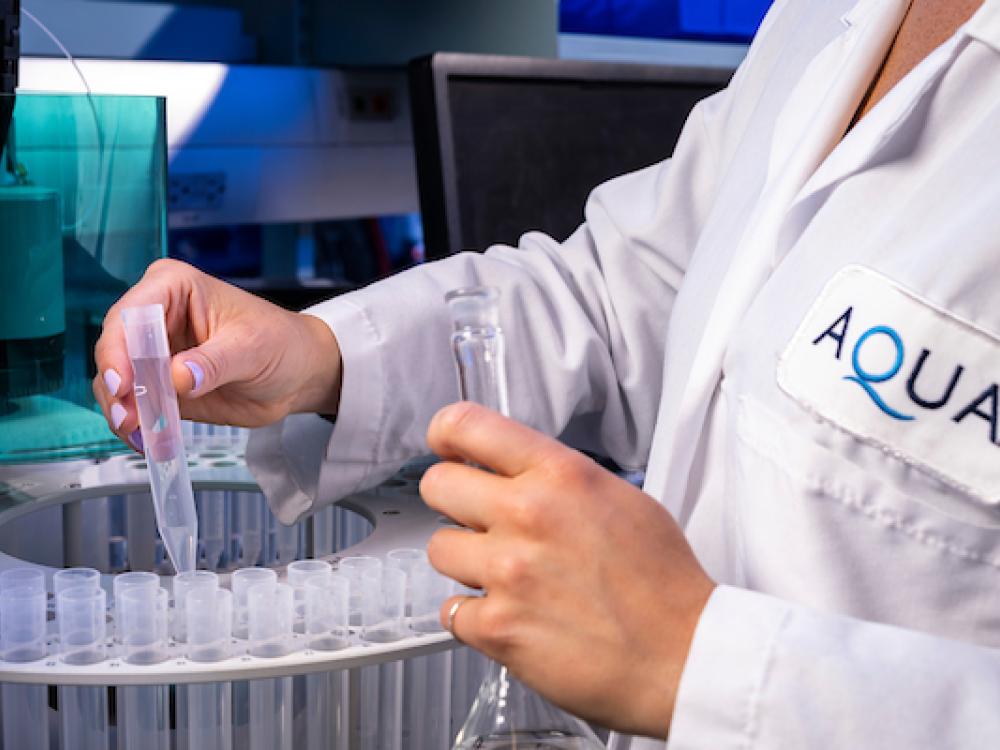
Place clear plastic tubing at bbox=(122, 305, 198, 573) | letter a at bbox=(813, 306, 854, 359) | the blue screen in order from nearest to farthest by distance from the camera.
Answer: letter a at bbox=(813, 306, 854, 359), clear plastic tubing at bbox=(122, 305, 198, 573), the blue screen

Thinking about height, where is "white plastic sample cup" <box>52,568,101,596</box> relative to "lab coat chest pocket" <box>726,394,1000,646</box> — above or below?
below

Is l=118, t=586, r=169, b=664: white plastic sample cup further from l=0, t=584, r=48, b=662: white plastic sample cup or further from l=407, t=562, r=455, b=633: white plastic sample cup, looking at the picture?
l=407, t=562, r=455, b=633: white plastic sample cup

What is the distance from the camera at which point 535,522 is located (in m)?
0.55

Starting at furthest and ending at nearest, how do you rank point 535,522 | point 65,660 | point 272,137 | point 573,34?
point 573,34 < point 272,137 < point 65,660 < point 535,522

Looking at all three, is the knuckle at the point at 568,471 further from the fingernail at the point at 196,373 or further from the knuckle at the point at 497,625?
the fingernail at the point at 196,373

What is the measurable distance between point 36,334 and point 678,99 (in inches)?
35.7

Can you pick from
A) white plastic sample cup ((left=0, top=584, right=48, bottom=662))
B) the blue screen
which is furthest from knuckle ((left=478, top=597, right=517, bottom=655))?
the blue screen

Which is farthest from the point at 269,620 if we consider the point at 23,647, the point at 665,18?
the point at 665,18

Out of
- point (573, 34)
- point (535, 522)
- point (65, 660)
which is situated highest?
point (573, 34)

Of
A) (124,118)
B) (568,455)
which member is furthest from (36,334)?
(568,455)

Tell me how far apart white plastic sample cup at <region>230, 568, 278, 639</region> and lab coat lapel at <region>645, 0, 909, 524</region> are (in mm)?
254

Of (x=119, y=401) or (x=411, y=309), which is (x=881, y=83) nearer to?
(x=411, y=309)

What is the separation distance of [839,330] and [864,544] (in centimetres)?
11

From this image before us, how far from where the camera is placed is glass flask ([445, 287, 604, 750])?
542 mm
